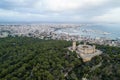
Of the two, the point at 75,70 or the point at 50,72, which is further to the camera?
the point at 75,70

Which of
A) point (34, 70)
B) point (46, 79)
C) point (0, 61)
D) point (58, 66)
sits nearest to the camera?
point (46, 79)

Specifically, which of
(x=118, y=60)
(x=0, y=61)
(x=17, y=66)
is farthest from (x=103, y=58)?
(x=0, y=61)

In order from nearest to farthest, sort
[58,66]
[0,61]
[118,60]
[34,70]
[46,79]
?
1. [46,79]
2. [34,70]
3. [58,66]
4. [118,60]
5. [0,61]

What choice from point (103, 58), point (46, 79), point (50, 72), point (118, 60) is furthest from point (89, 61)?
point (46, 79)

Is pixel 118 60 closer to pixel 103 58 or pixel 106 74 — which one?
pixel 103 58

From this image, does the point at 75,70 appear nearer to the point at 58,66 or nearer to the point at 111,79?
the point at 58,66

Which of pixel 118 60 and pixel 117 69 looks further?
pixel 118 60

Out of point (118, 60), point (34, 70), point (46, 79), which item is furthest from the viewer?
point (118, 60)

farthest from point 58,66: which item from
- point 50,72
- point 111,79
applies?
point 111,79
